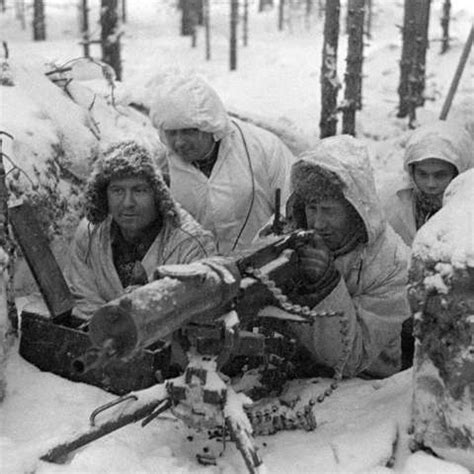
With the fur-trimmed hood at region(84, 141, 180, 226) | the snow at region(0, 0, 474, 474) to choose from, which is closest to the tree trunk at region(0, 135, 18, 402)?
the snow at region(0, 0, 474, 474)

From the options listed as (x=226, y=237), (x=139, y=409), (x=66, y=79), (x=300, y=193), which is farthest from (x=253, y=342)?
(x=66, y=79)

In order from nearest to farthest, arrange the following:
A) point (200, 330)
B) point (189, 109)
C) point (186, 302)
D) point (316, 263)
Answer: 1. point (186, 302)
2. point (200, 330)
3. point (316, 263)
4. point (189, 109)

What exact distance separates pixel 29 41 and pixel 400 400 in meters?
30.2

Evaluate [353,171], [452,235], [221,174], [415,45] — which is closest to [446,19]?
[415,45]

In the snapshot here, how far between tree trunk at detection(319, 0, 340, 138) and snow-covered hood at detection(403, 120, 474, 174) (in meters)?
5.25

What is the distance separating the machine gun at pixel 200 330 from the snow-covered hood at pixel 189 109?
6.41 feet

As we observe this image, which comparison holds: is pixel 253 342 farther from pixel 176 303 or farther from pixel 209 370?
pixel 176 303

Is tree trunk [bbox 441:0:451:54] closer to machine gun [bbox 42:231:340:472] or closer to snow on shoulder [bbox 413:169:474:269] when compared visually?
snow on shoulder [bbox 413:169:474:269]

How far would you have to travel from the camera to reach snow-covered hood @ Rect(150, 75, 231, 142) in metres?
4.73

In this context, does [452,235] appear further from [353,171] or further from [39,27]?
[39,27]

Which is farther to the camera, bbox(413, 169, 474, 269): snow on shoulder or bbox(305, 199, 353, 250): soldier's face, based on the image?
bbox(305, 199, 353, 250): soldier's face

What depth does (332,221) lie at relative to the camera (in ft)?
11.5

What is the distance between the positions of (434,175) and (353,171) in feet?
4.76

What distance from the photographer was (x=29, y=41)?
30.6 m
